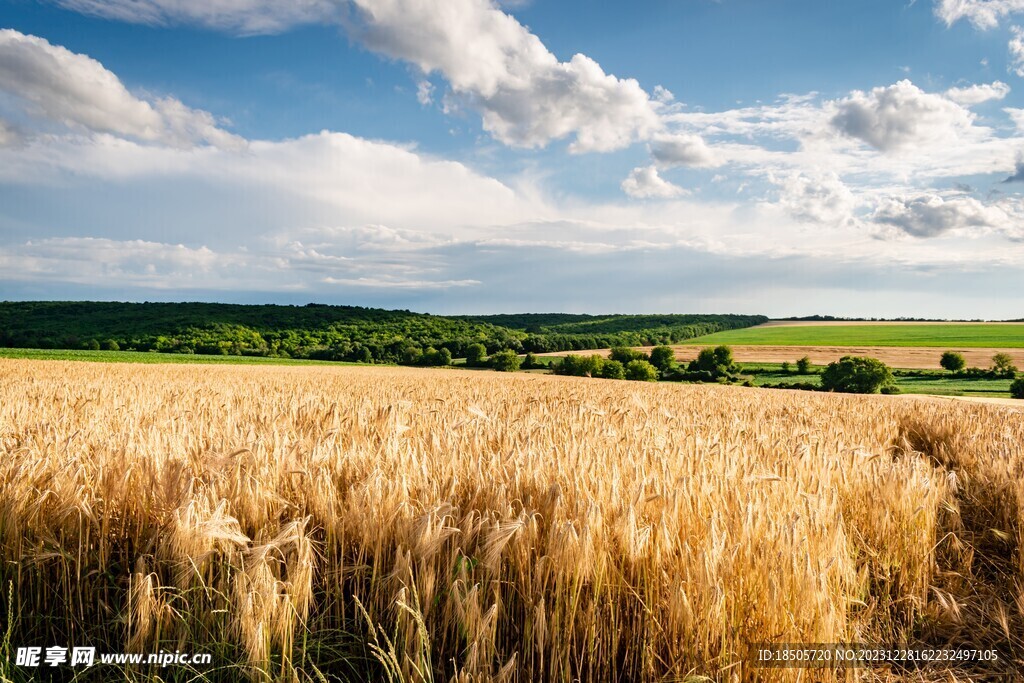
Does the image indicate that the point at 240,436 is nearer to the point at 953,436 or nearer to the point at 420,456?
the point at 420,456

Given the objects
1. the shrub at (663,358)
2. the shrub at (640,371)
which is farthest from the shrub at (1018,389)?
the shrub at (663,358)

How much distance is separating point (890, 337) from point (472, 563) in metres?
139

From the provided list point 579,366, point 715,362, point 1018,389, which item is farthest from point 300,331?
point 1018,389

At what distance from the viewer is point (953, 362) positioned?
74.9 metres

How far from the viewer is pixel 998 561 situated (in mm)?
3768

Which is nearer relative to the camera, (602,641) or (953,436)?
(602,641)

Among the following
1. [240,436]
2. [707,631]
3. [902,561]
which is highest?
[240,436]

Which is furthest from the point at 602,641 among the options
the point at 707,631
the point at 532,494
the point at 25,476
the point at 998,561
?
the point at 998,561

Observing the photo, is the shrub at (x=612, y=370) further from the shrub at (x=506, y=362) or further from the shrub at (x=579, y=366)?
the shrub at (x=506, y=362)

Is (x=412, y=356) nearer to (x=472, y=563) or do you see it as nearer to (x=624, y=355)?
(x=624, y=355)

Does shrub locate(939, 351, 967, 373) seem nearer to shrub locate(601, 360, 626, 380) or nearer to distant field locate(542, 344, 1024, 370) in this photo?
distant field locate(542, 344, 1024, 370)

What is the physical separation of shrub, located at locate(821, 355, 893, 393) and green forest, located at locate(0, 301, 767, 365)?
42385 millimetres

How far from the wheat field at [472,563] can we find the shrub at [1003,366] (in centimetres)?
9546

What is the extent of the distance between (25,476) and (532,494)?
2635mm
